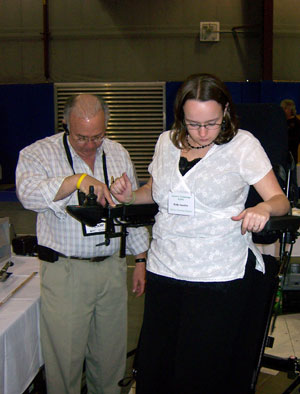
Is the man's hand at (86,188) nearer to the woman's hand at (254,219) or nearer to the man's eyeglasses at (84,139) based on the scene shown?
the man's eyeglasses at (84,139)

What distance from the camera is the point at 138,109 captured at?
32.1 feet

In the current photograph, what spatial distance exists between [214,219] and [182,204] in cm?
11

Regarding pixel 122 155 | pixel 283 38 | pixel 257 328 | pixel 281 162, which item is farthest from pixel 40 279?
pixel 283 38

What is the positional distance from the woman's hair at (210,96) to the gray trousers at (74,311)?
2.64 ft

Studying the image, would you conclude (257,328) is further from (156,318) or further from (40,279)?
(40,279)

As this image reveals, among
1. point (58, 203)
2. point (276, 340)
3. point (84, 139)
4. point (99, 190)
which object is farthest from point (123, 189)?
point (276, 340)

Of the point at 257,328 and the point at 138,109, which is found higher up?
the point at 138,109

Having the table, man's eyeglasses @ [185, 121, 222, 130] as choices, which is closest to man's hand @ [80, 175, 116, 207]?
man's eyeglasses @ [185, 121, 222, 130]

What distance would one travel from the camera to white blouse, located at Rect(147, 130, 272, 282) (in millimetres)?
1488

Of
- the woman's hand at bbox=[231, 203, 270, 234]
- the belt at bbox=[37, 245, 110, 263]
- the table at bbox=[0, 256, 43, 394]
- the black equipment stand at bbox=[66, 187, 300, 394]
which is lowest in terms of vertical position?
the table at bbox=[0, 256, 43, 394]

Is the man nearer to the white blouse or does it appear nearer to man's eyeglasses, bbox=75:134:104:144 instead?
man's eyeglasses, bbox=75:134:104:144

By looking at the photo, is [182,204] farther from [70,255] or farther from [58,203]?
[70,255]

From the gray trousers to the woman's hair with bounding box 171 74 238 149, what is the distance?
0.80m

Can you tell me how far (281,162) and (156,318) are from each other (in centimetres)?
72
